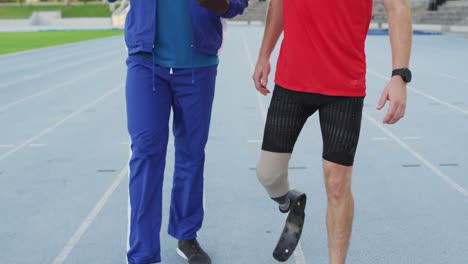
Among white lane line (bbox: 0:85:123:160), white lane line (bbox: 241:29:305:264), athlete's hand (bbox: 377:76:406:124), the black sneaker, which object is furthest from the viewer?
white lane line (bbox: 0:85:123:160)

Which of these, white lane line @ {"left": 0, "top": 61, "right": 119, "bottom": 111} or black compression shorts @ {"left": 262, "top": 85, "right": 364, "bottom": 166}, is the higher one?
black compression shorts @ {"left": 262, "top": 85, "right": 364, "bottom": 166}

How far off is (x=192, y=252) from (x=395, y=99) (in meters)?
1.35

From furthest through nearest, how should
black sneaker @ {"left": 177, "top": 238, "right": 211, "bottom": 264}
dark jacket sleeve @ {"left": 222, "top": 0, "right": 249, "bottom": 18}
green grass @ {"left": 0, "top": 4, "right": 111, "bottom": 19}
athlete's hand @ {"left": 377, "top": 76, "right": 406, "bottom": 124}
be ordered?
1. green grass @ {"left": 0, "top": 4, "right": 111, "bottom": 19}
2. black sneaker @ {"left": 177, "top": 238, "right": 211, "bottom": 264}
3. dark jacket sleeve @ {"left": 222, "top": 0, "right": 249, "bottom": 18}
4. athlete's hand @ {"left": 377, "top": 76, "right": 406, "bottom": 124}

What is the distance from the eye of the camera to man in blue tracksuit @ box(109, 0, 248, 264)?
2.55 metres

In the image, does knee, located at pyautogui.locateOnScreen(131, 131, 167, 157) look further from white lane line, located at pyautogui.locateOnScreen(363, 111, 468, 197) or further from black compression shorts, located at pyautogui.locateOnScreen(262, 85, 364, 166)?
white lane line, located at pyautogui.locateOnScreen(363, 111, 468, 197)

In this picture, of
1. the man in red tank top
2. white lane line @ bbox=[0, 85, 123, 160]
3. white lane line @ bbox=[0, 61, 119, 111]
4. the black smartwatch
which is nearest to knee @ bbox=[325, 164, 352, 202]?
the man in red tank top

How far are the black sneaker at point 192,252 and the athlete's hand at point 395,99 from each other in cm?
124

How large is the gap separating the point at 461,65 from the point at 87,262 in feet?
40.4

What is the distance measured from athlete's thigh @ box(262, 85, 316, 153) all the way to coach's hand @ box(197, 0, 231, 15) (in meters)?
0.42

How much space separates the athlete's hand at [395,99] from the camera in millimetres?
2137

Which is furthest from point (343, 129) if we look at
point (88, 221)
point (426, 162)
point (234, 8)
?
point (426, 162)

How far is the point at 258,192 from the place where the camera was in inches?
163

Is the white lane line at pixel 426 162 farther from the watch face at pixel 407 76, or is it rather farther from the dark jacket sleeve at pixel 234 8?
the dark jacket sleeve at pixel 234 8

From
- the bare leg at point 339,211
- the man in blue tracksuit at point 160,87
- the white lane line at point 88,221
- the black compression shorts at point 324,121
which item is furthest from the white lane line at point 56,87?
the bare leg at point 339,211
